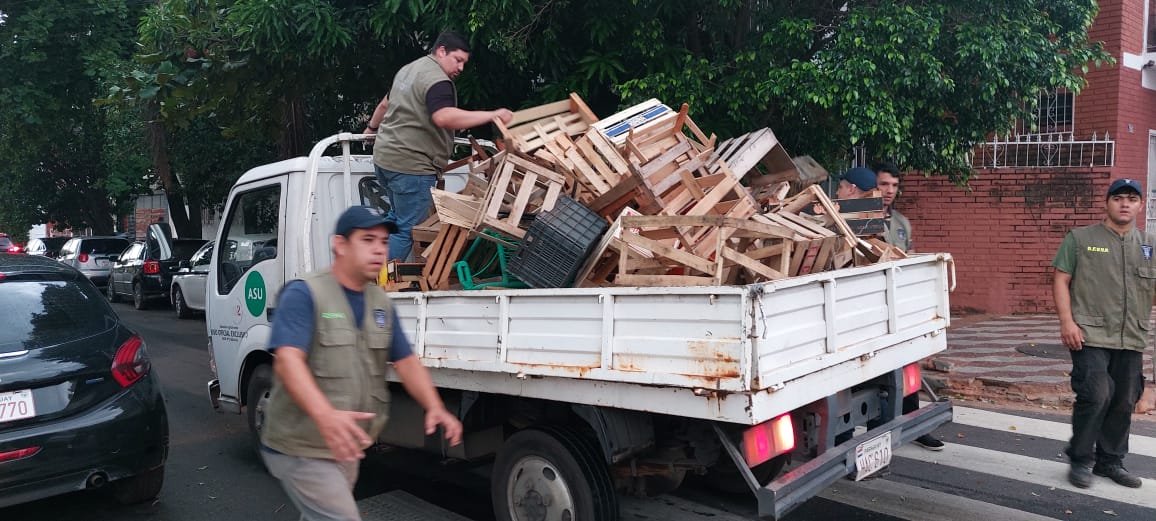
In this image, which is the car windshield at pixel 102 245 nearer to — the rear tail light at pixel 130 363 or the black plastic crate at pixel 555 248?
the rear tail light at pixel 130 363

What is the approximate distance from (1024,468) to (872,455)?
7.51ft

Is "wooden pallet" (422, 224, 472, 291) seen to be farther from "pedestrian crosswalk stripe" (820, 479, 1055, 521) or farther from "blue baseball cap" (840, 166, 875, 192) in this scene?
"blue baseball cap" (840, 166, 875, 192)

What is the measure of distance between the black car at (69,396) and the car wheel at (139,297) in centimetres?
1330

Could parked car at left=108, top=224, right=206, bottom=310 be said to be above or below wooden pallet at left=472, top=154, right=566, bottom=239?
below

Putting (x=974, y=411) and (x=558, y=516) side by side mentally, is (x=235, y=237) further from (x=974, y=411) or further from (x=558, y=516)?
(x=974, y=411)

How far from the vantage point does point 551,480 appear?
3947 mm

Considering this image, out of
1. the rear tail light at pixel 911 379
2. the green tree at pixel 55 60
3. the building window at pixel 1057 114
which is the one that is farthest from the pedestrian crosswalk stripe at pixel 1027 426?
the green tree at pixel 55 60

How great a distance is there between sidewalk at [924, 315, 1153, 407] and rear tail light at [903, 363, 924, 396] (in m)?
3.51

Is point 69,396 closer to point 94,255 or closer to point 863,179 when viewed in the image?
point 863,179

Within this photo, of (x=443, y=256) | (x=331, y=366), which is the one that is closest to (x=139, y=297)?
(x=443, y=256)

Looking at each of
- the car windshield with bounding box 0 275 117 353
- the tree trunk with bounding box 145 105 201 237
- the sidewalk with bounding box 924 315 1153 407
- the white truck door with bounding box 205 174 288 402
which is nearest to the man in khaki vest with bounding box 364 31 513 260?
the white truck door with bounding box 205 174 288 402

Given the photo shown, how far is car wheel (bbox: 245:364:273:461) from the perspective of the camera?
5.53 meters

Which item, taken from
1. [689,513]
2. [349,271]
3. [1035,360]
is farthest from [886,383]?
[1035,360]

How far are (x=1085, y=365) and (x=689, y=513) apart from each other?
2704 mm
